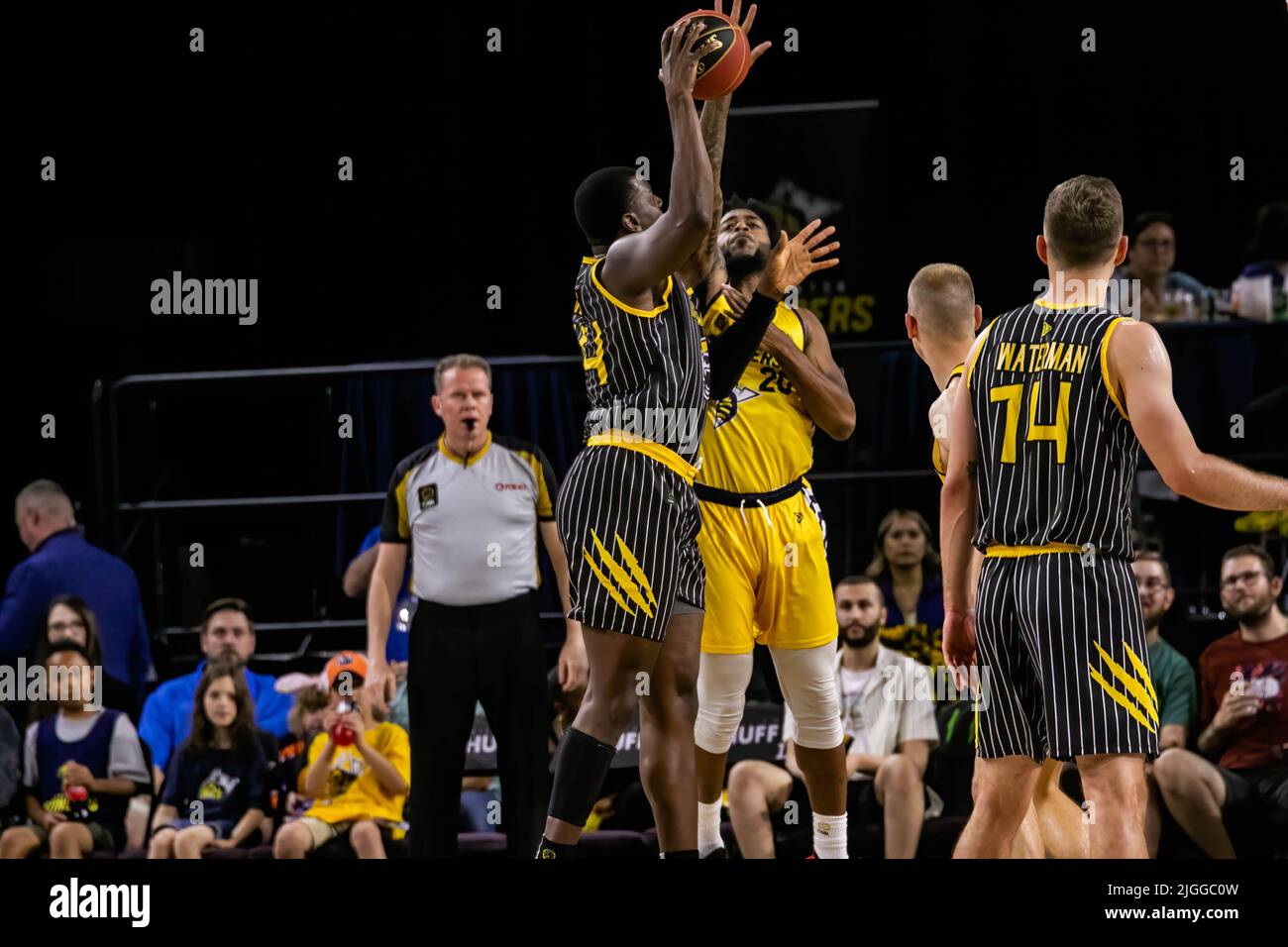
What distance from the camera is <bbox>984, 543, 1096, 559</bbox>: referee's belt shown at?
398cm

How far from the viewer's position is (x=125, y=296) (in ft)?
26.2

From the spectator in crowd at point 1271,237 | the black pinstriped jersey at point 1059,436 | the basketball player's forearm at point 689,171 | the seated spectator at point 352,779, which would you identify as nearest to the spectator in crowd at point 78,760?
the seated spectator at point 352,779

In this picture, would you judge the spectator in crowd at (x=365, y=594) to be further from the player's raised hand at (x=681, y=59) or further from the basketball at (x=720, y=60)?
the player's raised hand at (x=681, y=59)

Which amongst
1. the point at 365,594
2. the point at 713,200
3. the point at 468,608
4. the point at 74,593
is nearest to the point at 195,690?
the point at 74,593

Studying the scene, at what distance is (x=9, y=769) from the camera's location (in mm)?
6766

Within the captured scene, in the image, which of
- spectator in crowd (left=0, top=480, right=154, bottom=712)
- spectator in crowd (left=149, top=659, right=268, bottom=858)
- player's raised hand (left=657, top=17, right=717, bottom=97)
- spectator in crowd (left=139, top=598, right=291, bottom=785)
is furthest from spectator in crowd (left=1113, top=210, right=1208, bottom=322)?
spectator in crowd (left=0, top=480, right=154, bottom=712)

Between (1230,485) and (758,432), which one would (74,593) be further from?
(1230,485)

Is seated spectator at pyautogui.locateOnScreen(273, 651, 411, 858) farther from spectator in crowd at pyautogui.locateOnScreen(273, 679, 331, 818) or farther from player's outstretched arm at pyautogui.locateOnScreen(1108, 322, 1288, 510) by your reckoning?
player's outstretched arm at pyautogui.locateOnScreen(1108, 322, 1288, 510)

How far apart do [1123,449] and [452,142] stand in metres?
4.66

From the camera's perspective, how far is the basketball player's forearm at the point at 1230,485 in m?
3.81

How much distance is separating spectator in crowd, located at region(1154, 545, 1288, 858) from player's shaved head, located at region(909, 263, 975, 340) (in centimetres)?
198

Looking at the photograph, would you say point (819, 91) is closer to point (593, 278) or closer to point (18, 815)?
point (593, 278)

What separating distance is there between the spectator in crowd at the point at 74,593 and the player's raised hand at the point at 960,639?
393cm
